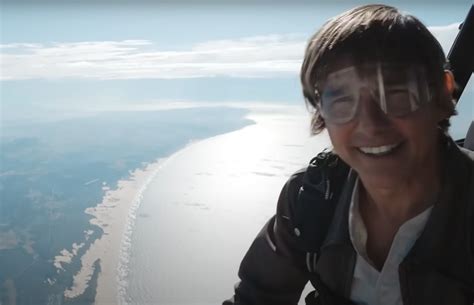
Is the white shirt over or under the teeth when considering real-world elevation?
under

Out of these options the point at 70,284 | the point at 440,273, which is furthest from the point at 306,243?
the point at 70,284

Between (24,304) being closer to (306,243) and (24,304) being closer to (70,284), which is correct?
(70,284)

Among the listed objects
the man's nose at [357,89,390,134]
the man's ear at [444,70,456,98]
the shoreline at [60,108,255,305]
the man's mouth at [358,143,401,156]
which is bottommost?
the shoreline at [60,108,255,305]

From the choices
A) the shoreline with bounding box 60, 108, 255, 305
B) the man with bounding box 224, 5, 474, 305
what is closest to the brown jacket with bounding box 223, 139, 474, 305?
the man with bounding box 224, 5, 474, 305

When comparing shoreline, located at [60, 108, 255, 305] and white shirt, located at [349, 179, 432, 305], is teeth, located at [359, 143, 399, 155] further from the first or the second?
shoreline, located at [60, 108, 255, 305]

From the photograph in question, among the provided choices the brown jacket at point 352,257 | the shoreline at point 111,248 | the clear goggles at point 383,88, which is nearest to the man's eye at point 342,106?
the clear goggles at point 383,88
